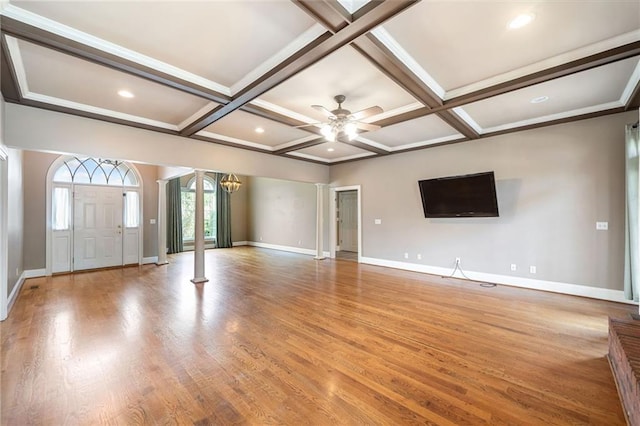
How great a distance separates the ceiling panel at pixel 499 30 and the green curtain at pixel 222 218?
958cm

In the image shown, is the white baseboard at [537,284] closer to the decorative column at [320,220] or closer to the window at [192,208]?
the decorative column at [320,220]

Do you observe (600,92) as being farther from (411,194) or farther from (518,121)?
(411,194)

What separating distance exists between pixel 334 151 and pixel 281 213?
13.7 feet

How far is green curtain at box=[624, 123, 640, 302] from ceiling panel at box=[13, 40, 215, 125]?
19.7 feet

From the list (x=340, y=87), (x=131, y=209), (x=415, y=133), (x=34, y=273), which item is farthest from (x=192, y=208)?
(x=340, y=87)

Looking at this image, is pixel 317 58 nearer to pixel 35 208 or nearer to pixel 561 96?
pixel 561 96

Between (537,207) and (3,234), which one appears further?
(537,207)

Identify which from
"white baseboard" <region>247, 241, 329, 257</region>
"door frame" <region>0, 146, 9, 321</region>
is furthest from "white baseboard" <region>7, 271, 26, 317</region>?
"white baseboard" <region>247, 241, 329, 257</region>

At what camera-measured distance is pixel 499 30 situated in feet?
7.81

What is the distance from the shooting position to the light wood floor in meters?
1.88

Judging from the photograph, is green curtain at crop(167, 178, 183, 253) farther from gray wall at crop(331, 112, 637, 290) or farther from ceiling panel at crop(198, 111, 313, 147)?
gray wall at crop(331, 112, 637, 290)

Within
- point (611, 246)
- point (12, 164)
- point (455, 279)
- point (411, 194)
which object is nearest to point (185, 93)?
point (12, 164)

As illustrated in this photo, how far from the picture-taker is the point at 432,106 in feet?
12.2

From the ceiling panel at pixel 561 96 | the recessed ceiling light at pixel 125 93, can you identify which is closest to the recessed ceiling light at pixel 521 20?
the ceiling panel at pixel 561 96
